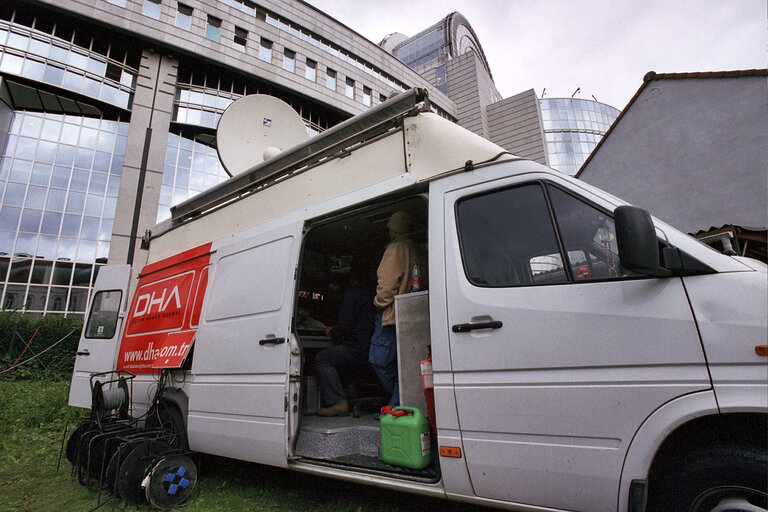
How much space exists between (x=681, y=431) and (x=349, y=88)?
88.2 ft

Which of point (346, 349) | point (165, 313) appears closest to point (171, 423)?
point (165, 313)

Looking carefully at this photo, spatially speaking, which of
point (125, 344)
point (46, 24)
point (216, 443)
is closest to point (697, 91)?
point (216, 443)

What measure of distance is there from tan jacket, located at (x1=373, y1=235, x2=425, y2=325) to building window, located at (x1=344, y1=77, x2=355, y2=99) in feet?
79.0

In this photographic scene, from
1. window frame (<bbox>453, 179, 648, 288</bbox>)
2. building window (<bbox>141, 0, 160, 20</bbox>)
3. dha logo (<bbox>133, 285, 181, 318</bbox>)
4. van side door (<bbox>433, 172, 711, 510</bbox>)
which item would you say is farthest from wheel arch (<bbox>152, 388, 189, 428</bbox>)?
building window (<bbox>141, 0, 160, 20</bbox>)

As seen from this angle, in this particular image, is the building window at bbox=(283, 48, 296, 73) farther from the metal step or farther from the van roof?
the metal step

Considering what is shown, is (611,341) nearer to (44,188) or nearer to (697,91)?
(697,91)

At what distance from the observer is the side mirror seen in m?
1.69

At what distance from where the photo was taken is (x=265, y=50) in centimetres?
2192

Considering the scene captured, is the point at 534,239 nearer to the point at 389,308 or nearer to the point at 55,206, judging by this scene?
the point at 389,308

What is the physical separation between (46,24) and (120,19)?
2.79m

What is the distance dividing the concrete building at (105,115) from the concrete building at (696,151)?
16793mm

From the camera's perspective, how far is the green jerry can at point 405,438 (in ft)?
7.97

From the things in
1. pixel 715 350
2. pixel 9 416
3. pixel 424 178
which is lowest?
pixel 9 416

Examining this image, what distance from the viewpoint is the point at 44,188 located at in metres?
15.8
